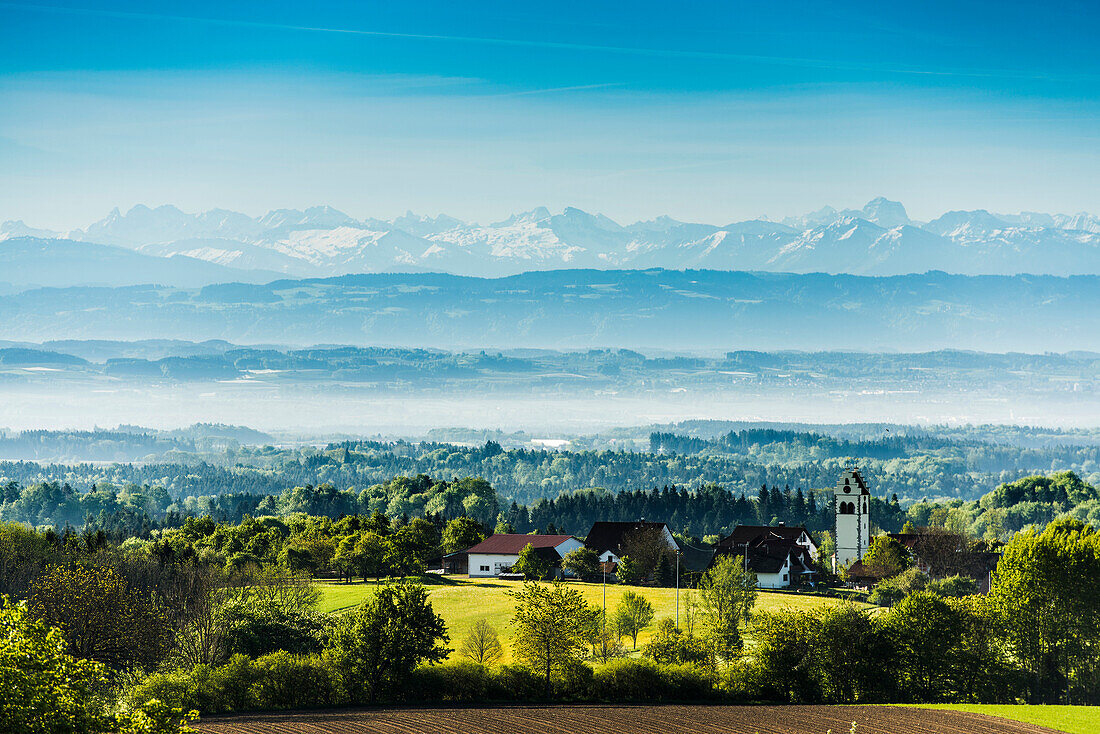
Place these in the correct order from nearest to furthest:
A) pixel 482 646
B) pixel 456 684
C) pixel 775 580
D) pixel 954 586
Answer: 1. pixel 456 684
2. pixel 482 646
3. pixel 954 586
4. pixel 775 580

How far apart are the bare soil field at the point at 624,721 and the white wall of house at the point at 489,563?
5676 cm

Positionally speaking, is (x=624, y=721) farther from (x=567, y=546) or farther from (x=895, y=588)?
(x=567, y=546)

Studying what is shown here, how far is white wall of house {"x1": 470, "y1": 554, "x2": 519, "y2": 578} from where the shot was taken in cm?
10362

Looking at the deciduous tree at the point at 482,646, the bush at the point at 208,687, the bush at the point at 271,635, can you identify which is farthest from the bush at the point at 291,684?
the deciduous tree at the point at 482,646

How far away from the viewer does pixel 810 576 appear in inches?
3930

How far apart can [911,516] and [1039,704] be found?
132 metres

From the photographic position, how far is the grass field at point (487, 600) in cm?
7194

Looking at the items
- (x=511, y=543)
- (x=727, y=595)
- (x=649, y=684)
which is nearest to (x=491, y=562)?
(x=511, y=543)

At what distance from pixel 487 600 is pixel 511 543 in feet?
84.3

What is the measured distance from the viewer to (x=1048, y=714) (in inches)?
1729

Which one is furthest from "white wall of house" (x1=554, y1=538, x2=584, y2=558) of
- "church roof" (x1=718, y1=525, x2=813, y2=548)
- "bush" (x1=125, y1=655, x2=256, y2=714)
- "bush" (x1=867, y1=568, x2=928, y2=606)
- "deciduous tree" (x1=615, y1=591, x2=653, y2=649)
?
"bush" (x1=125, y1=655, x2=256, y2=714)

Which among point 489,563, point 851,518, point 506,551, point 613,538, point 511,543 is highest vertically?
point 851,518

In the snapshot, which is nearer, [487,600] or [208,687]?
[208,687]

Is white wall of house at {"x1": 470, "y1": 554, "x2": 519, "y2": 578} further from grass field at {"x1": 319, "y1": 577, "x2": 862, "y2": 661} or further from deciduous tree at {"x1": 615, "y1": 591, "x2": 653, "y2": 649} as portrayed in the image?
deciduous tree at {"x1": 615, "y1": 591, "x2": 653, "y2": 649}
